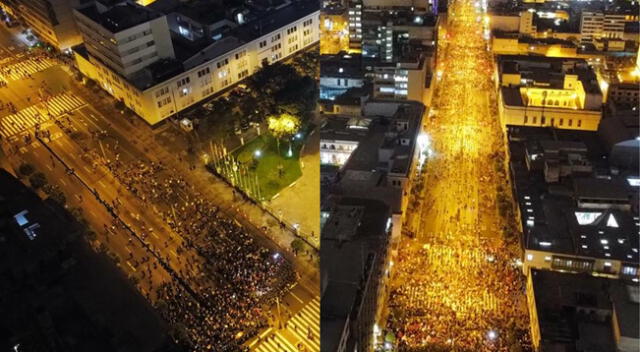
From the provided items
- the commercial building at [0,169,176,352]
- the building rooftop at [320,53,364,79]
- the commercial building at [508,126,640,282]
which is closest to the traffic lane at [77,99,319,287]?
the commercial building at [0,169,176,352]

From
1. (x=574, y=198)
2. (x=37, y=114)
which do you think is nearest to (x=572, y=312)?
(x=574, y=198)

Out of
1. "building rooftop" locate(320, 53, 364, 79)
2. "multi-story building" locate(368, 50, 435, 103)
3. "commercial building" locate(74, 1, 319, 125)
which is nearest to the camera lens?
"commercial building" locate(74, 1, 319, 125)

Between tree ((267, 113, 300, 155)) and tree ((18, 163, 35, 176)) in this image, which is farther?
tree ((267, 113, 300, 155))

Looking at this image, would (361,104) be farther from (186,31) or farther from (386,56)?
(186,31)

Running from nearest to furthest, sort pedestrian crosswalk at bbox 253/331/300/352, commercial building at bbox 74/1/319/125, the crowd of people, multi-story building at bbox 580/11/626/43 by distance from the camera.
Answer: pedestrian crosswalk at bbox 253/331/300/352 → the crowd of people → commercial building at bbox 74/1/319/125 → multi-story building at bbox 580/11/626/43

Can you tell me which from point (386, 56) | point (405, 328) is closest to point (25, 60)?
point (386, 56)

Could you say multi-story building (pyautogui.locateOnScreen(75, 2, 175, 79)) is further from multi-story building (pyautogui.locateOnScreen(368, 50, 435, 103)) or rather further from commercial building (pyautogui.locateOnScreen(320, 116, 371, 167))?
multi-story building (pyautogui.locateOnScreen(368, 50, 435, 103))
